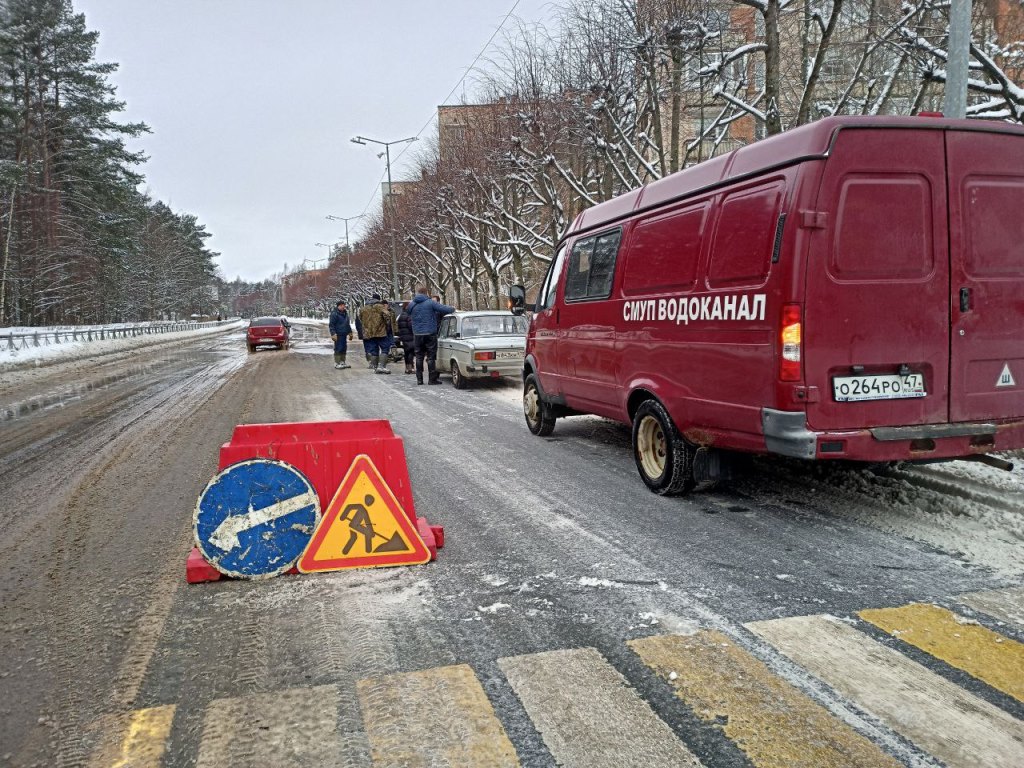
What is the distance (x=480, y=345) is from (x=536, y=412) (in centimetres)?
536

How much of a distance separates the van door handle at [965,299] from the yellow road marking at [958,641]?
1949 mm

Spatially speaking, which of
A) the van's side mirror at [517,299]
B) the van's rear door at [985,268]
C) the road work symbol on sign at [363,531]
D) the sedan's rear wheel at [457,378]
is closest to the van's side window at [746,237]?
the van's rear door at [985,268]

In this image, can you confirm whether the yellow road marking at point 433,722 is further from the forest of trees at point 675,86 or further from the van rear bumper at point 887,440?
the forest of trees at point 675,86

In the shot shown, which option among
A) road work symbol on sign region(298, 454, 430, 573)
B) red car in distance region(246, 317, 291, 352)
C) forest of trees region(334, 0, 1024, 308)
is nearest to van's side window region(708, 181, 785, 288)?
road work symbol on sign region(298, 454, 430, 573)

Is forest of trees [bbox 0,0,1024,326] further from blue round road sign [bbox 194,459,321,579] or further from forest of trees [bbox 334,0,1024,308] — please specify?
blue round road sign [bbox 194,459,321,579]

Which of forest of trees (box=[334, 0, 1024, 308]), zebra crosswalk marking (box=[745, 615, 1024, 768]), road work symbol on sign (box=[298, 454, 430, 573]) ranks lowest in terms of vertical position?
zebra crosswalk marking (box=[745, 615, 1024, 768])

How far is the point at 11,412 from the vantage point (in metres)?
11.4

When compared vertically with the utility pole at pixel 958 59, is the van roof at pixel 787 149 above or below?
below

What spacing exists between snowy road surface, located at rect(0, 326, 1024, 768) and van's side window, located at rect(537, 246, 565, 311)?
263 cm

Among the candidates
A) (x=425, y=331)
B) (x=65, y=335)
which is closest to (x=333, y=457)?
(x=425, y=331)

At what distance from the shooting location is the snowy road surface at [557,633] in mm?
2484

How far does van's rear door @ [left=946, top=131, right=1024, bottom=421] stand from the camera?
442 cm

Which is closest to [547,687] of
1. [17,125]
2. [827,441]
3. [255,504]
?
[255,504]

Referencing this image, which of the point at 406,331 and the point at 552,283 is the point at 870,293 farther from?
the point at 406,331
